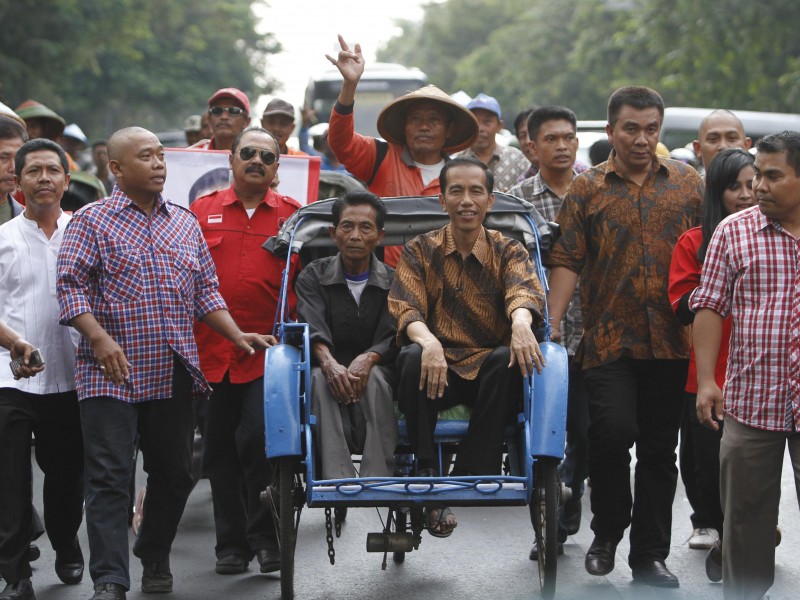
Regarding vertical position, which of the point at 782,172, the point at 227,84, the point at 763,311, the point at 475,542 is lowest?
the point at 475,542

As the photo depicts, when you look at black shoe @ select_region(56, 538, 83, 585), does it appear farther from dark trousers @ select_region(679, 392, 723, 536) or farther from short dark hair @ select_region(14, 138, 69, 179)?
dark trousers @ select_region(679, 392, 723, 536)

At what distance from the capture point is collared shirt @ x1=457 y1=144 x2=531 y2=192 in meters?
10.0

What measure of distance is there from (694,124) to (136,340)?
25.7m

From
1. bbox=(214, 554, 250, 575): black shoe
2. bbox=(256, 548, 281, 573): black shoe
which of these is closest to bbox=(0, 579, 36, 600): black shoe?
bbox=(214, 554, 250, 575): black shoe

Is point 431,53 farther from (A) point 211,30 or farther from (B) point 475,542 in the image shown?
(B) point 475,542

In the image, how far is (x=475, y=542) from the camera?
7359 millimetres

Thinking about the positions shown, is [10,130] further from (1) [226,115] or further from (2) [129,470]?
(1) [226,115]

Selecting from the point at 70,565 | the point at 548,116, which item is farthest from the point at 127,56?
the point at 70,565

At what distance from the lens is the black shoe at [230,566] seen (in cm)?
670

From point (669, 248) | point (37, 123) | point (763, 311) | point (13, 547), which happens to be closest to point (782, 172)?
point (763, 311)

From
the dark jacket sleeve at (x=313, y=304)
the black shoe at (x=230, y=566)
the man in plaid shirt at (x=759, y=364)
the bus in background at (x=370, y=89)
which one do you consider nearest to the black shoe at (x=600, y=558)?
the man in plaid shirt at (x=759, y=364)

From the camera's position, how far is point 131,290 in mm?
5977

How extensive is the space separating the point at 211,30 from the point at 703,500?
5035cm

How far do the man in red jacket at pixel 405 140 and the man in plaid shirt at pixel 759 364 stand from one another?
2489mm
